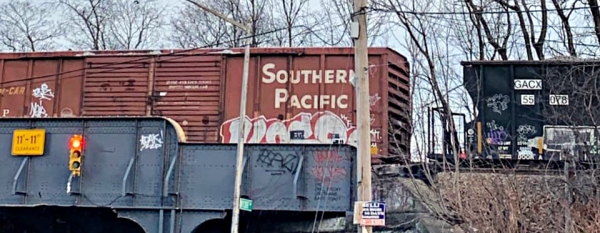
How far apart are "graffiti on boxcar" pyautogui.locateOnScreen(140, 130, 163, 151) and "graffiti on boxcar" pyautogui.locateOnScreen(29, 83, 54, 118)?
4.63 m

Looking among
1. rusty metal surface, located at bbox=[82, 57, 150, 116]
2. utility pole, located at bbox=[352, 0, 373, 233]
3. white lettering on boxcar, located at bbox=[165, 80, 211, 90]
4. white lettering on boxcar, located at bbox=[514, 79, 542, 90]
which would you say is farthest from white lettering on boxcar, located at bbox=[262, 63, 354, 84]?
utility pole, located at bbox=[352, 0, 373, 233]

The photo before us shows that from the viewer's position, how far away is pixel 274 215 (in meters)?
15.8

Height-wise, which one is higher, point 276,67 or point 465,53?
point 465,53

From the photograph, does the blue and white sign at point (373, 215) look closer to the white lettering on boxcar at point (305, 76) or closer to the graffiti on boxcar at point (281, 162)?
the graffiti on boxcar at point (281, 162)

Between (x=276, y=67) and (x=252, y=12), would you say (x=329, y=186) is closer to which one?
(x=276, y=67)

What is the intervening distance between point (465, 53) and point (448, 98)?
7.40m

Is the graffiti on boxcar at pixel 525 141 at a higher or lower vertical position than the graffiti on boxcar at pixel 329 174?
higher

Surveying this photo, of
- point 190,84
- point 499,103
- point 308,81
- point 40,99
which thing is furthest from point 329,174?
point 40,99

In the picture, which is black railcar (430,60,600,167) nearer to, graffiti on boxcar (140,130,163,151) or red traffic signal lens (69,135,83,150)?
graffiti on boxcar (140,130,163,151)

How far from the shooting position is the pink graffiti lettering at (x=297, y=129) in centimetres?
1653

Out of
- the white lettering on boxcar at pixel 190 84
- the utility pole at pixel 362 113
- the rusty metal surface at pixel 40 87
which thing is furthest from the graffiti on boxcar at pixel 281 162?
the rusty metal surface at pixel 40 87

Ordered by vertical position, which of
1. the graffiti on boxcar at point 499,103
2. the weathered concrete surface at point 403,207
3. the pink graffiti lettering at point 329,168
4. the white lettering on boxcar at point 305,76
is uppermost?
the white lettering on boxcar at point 305,76

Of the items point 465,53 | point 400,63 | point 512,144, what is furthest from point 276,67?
point 465,53

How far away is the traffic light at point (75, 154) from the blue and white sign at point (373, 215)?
280 inches
